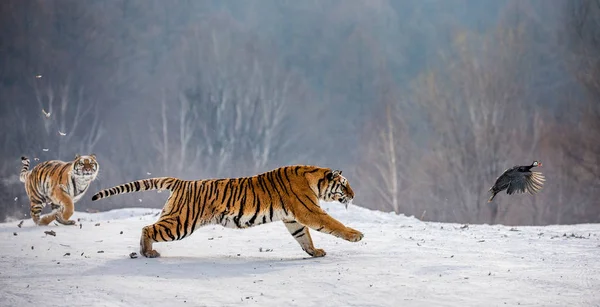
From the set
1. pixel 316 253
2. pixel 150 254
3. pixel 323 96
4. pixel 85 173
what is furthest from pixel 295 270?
pixel 323 96

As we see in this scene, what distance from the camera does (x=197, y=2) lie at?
4150 cm

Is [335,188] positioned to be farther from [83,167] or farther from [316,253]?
[83,167]

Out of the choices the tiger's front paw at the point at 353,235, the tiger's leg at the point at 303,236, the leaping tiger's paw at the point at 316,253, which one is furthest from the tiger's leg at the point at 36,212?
the tiger's front paw at the point at 353,235

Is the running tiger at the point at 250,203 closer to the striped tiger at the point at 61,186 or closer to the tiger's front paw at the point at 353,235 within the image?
the tiger's front paw at the point at 353,235

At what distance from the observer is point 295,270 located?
20.8 ft

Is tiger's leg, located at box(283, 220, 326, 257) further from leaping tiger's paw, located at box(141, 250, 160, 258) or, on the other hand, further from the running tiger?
leaping tiger's paw, located at box(141, 250, 160, 258)

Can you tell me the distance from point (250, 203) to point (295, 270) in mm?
965

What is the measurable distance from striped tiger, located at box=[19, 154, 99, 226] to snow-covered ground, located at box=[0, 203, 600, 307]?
21.9 inches

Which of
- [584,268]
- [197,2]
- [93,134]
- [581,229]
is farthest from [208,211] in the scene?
[197,2]

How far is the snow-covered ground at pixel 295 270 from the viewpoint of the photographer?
5254 mm

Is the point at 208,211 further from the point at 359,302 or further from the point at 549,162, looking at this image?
the point at 549,162

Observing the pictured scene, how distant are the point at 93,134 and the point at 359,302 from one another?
1199 inches

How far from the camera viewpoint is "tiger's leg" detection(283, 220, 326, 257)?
284 inches

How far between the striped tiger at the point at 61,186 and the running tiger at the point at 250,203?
11.4ft
